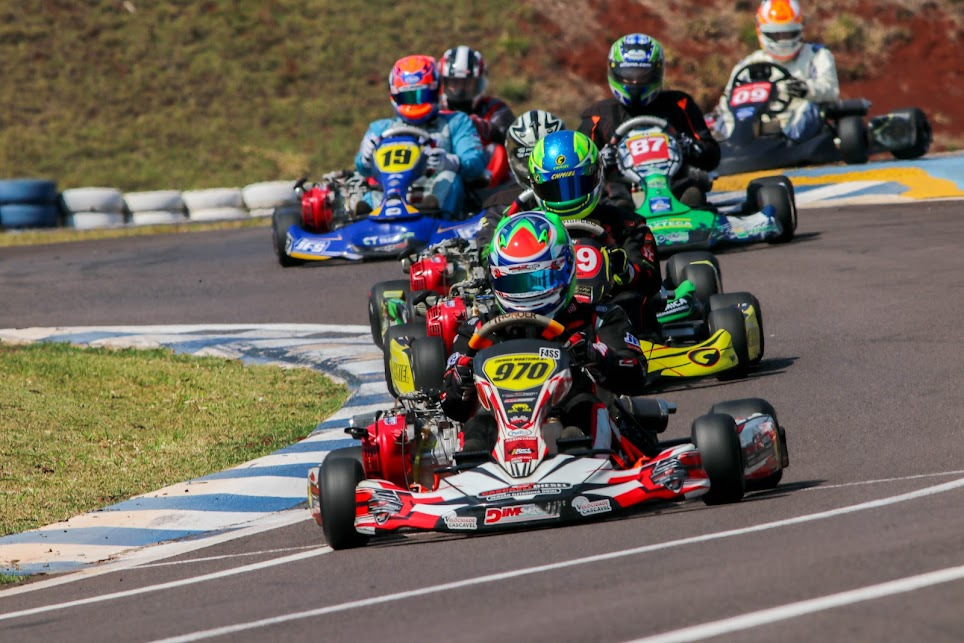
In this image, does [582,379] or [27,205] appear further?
[27,205]

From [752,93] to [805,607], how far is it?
46.0 ft

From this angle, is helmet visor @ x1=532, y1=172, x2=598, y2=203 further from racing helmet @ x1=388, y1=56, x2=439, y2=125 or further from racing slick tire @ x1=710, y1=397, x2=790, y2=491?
racing helmet @ x1=388, y1=56, x2=439, y2=125

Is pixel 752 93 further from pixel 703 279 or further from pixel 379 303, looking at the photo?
pixel 703 279

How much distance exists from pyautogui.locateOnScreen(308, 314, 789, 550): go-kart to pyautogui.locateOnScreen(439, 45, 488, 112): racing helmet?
10608 mm

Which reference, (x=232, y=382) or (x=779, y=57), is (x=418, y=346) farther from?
(x=779, y=57)

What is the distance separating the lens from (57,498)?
7.84m

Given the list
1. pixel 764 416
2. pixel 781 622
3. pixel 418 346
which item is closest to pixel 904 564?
pixel 781 622

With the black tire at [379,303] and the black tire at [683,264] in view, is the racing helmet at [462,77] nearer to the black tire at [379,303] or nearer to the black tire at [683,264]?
the black tire at [379,303]

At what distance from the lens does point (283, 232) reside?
50.8 feet

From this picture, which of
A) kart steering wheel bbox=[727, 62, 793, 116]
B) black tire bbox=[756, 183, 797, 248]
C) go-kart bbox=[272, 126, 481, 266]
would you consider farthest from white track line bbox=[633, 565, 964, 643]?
kart steering wheel bbox=[727, 62, 793, 116]

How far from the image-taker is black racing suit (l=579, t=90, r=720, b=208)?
13.5 meters

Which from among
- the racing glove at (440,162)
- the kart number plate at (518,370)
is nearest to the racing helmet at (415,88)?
the racing glove at (440,162)

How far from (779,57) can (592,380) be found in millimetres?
12539

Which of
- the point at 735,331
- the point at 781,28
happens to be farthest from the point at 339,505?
the point at 781,28
